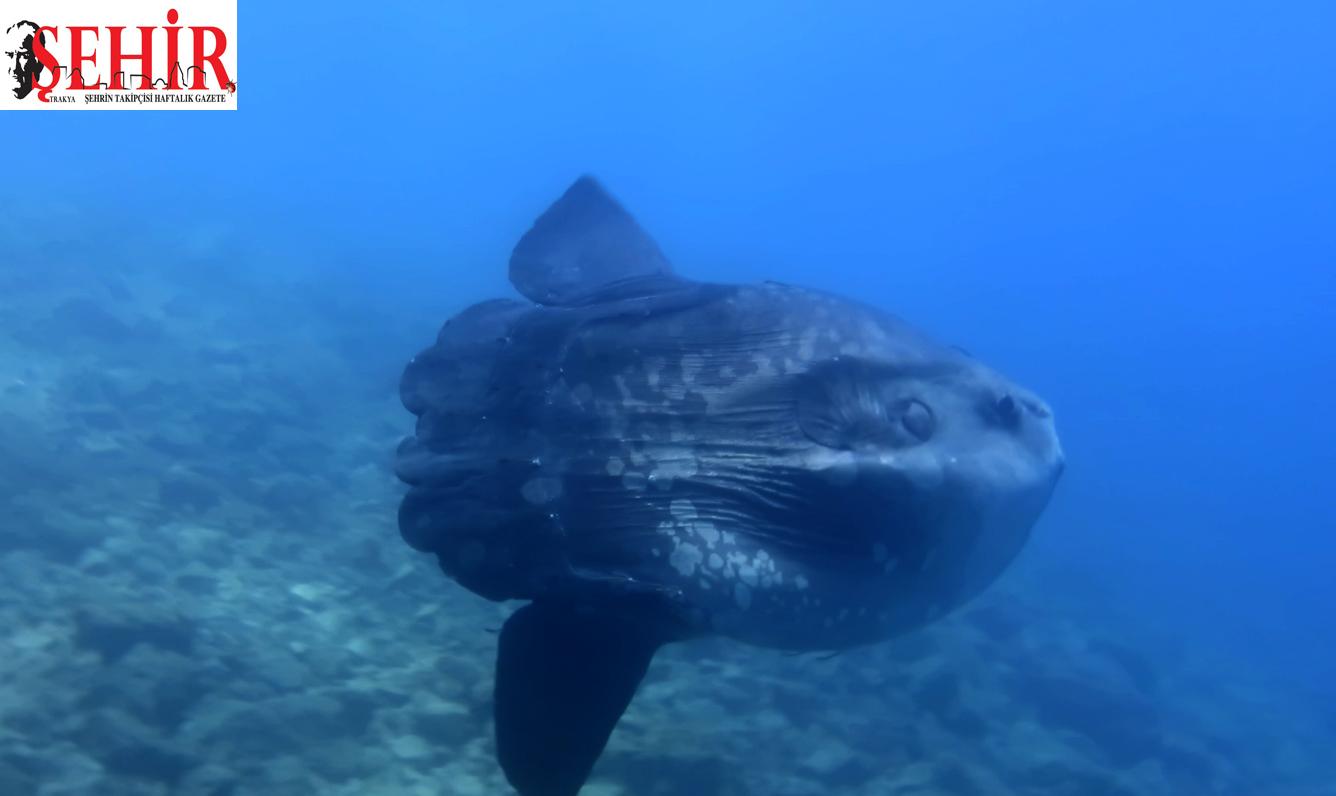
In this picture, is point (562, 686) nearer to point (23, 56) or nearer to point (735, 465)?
point (735, 465)

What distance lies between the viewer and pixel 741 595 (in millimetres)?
3803

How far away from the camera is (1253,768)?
10.2m

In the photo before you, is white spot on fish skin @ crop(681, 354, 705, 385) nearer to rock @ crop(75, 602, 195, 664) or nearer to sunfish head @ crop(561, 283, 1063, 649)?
sunfish head @ crop(561, 283, 1063, 649)

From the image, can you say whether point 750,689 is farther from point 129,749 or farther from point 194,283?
point 194,283

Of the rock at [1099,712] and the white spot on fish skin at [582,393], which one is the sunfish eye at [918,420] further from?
the rock at [1099,712]

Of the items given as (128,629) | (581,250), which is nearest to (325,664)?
(128,629)

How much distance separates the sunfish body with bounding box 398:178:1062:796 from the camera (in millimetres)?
3801

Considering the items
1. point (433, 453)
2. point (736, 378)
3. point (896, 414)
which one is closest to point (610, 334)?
point (736, 378)

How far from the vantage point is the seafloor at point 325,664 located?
418 cm

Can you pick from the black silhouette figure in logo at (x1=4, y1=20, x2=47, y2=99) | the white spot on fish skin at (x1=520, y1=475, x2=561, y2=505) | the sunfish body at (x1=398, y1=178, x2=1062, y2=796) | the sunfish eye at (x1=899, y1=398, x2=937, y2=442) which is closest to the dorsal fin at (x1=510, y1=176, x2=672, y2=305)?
the sunfish body at (x1=398, y1=178, x2=1062, y2=796)

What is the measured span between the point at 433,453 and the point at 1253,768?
11.2m

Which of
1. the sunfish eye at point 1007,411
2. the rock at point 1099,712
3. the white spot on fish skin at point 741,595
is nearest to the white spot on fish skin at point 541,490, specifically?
the white spot on fish skin at point 741,595

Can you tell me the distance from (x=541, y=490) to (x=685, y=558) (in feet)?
2.56

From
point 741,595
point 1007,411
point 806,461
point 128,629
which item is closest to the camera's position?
point 741,595
